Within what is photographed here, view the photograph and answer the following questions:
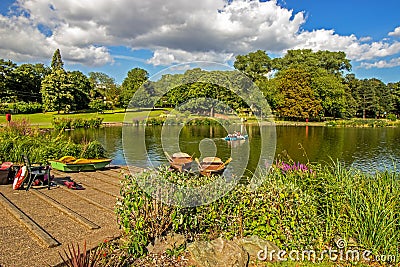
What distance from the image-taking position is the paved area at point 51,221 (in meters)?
4.00

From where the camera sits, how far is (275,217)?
420 cm

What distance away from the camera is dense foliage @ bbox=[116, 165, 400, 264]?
4012 millimetres

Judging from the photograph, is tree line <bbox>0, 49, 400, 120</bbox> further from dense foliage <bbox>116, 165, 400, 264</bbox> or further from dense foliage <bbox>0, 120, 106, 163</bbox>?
dense foliage <bbox>116, 165, 400, 264</bbox>

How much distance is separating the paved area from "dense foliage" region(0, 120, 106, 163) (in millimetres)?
3957

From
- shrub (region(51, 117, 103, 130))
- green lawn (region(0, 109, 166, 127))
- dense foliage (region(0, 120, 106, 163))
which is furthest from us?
shrub (region(51, 117, 103, 130))

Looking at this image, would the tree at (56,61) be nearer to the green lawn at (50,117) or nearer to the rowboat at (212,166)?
the green lawn at (50,117)

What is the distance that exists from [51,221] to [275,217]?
3666 mm

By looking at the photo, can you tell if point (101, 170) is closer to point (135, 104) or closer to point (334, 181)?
point (135, 104)

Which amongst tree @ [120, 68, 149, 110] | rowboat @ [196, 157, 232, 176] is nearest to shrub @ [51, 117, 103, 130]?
tree @ [120, 68, 149, 110]

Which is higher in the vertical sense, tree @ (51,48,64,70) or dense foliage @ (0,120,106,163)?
tree @ (51,48,64,70)

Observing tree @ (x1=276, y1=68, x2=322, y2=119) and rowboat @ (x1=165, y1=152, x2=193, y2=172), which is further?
tree @ (x1=276, y1=68, x2=322, y2=119)

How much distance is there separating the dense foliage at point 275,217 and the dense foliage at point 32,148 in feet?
26.5

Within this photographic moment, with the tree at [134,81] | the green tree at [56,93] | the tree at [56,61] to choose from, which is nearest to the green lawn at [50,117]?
the green tree at [56,93]

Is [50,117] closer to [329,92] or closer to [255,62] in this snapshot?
[255,62]
